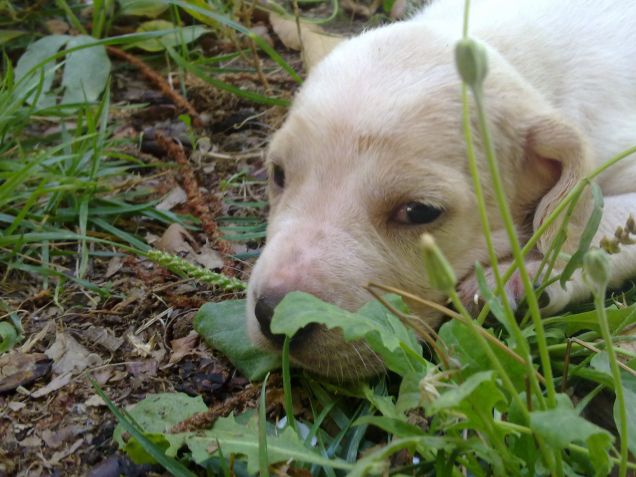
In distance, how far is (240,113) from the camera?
536 cm

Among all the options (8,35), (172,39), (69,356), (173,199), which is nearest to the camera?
(69,356)

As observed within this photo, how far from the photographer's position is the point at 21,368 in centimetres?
336

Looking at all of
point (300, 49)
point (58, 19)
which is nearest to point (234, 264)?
point (300, 49)

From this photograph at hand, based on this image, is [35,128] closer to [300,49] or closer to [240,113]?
[240,113]

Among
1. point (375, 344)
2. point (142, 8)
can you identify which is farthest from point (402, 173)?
point (142, 8)

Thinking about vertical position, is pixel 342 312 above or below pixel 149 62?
above

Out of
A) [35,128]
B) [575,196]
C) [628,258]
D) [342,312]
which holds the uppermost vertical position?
[575,196]

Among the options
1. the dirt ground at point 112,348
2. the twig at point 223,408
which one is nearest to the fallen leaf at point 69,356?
the dirt ground at point 112,348

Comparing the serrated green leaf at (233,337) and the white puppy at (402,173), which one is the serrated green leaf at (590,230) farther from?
the serrated green leaf at (233,337)

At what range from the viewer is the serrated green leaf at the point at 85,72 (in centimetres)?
521

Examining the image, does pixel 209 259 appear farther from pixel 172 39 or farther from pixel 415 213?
pixel 172 39

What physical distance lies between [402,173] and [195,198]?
167 centimetres

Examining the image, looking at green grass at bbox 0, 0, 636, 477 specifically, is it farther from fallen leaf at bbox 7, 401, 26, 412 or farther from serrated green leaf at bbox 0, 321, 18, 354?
fallen leaf at bbox 7, 401, 26, 412

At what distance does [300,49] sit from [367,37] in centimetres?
242
